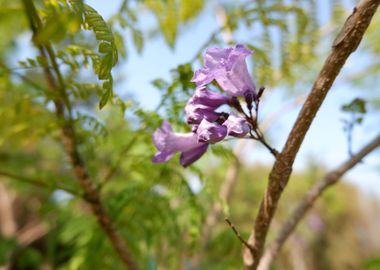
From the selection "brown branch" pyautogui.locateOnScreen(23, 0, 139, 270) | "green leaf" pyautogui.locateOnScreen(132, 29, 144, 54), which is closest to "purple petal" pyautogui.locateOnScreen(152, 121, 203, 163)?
"brown branch" pyautogui.locateOnScreen(23, 0, 139, 270)

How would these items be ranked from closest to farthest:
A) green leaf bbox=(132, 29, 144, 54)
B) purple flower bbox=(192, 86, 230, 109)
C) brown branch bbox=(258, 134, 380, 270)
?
purple flower bbox=(192, 86, 230, 109) → brown branch bbox=(258, 134, 380, 270) → green leaf bbox=(132, 29, 144, 54)

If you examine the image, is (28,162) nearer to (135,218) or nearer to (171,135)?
(135,218)

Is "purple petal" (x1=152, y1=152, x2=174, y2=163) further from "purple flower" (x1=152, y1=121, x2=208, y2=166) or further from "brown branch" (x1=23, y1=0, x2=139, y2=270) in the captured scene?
"brown branch" (x1=23, y1=0, x2=139, y2=270)

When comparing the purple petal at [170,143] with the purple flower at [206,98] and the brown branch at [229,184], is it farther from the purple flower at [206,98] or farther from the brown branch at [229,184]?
the brown branch at [229,184]

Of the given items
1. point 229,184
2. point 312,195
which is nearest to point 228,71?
point 312,195

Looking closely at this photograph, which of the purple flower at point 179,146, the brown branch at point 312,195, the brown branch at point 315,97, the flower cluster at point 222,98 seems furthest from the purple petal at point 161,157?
the brown branch at point 312,195

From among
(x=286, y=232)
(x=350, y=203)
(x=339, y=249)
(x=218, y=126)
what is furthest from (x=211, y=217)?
(x=350, y=203)
